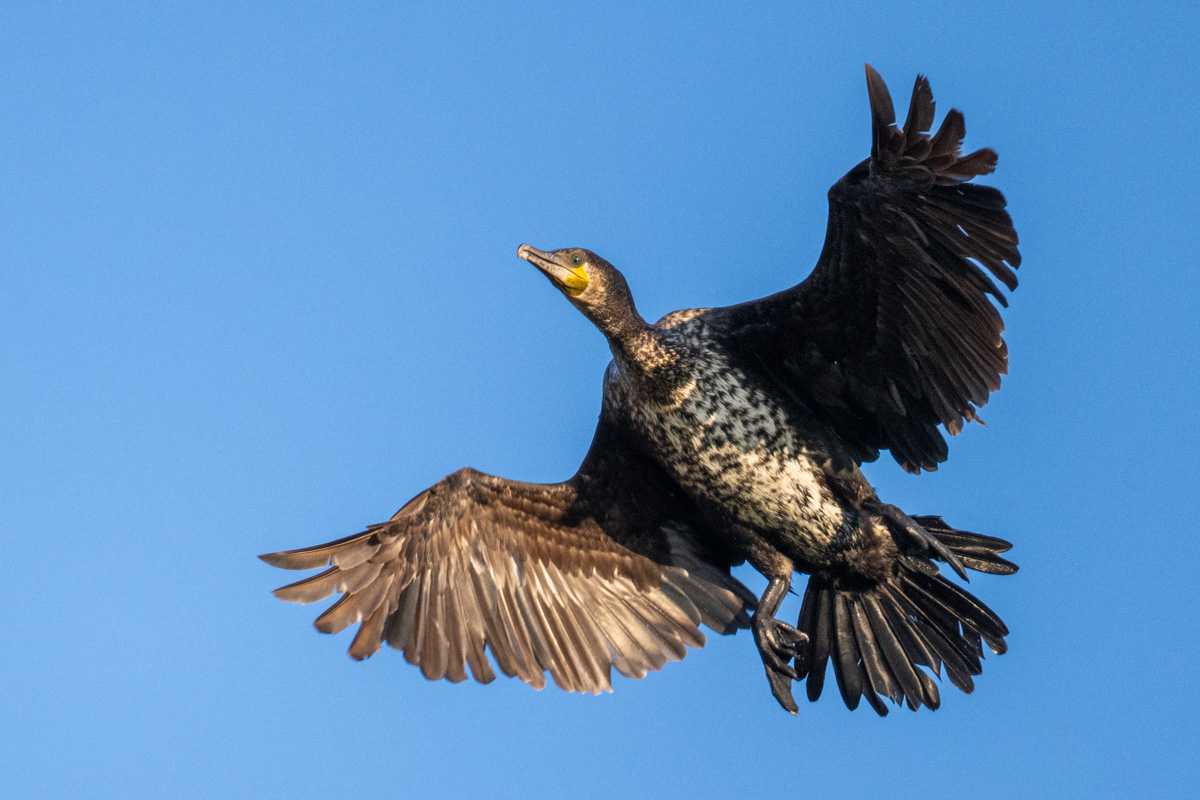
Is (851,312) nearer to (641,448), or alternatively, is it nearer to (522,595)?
(641,448)

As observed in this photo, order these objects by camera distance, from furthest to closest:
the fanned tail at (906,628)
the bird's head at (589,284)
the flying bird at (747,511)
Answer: the bird's head at (589,284) < the fanned tail at (906,628) < the flying bird at (747,511)

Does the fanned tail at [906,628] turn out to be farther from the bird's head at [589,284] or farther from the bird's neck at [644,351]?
the bird's head at [589,284]

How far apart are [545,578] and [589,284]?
5.66 ft

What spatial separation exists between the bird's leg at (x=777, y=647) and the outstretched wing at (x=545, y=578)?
52 centimetres

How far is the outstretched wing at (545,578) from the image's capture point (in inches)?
298

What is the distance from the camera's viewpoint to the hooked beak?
24.3ft

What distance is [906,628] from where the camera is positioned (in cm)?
738

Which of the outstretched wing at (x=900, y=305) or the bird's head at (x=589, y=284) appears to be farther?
the bird's head at (x=589, y=284)

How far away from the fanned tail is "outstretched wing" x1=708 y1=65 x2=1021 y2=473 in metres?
0.51

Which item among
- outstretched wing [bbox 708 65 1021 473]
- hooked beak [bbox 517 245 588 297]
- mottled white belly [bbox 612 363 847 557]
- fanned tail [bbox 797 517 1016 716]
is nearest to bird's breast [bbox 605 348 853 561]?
mottled white belly [bbox 612 363 847 557]

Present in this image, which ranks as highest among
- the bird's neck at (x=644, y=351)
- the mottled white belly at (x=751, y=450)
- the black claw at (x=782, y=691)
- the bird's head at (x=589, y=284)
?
the bird's head at (x=589, y=284)

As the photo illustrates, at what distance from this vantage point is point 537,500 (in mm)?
7875

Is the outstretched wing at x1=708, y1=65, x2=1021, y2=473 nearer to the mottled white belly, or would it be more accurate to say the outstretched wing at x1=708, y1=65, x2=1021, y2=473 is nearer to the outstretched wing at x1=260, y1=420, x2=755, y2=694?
the mottled white belly

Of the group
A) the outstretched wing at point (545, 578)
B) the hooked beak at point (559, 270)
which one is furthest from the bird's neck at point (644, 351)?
the outstretched wing at point (545, 578)
